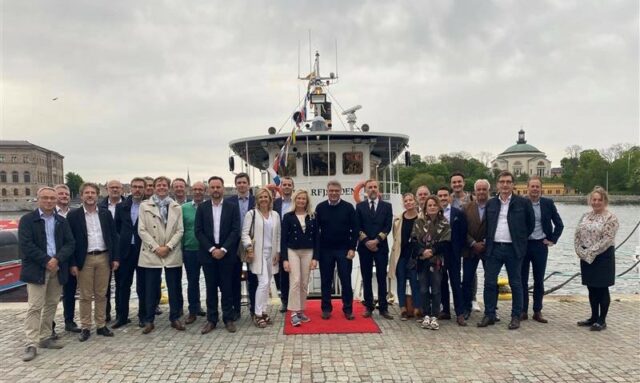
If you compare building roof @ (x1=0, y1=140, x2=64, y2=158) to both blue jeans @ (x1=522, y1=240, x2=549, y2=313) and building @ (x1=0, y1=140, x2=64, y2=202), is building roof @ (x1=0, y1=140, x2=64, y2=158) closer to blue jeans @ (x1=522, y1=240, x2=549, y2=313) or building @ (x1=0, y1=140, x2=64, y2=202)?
building @ (x1=0, y1=140, x2=64, y2=202)

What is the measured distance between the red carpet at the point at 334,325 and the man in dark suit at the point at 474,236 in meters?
1.40

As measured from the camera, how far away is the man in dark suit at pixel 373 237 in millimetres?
6164

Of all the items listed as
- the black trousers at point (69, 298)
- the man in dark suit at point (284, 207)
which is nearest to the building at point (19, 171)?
the black trousers at point (69, 298)

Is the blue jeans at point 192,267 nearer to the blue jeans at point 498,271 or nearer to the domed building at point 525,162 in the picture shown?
the blue jeans at point 498,271

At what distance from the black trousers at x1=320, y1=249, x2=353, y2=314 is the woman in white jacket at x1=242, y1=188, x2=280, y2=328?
693 mm

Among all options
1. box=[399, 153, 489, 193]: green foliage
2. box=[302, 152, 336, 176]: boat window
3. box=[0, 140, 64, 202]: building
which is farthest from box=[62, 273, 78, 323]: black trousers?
box=[0, 140, 64, 202]: building

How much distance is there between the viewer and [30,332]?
5.06 meters

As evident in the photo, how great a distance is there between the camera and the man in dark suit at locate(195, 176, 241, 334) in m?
5.71

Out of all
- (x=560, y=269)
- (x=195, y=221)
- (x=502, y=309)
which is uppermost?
(x=195, y=221)

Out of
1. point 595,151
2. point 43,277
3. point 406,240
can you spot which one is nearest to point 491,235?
point 406,240

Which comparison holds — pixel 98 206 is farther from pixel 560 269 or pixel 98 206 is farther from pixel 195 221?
pixel 560 269

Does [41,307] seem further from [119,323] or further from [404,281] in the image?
[404,281]

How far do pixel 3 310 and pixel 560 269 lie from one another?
18.6 m

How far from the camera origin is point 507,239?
5.78 metres
